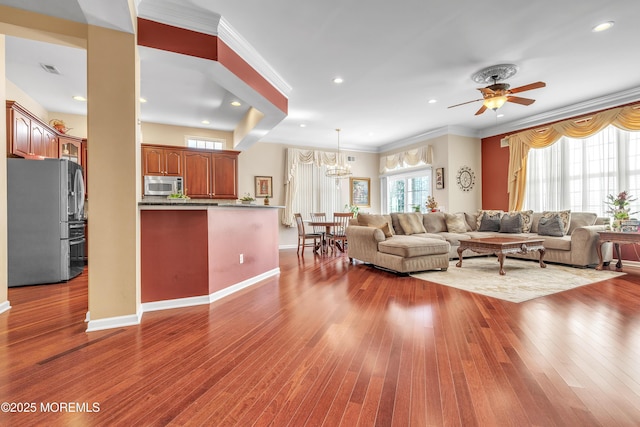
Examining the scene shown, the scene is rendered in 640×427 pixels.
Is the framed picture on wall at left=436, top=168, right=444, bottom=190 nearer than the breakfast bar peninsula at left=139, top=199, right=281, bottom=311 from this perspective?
No

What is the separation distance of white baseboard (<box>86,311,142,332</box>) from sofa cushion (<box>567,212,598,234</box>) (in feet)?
21.7

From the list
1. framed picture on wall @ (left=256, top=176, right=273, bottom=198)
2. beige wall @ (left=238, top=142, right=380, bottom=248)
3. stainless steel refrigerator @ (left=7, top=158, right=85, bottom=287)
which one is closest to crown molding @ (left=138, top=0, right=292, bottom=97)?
stainless steel refrigerator @ (left=7, top=158, right=85, bottom=287)

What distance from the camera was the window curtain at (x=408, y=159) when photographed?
7617 millimetres

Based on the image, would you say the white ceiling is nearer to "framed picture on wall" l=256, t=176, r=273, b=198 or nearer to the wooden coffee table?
"framed picture on wall" l=256, t=176, r=273, b=198

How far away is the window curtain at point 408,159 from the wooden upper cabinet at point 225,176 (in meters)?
4.45

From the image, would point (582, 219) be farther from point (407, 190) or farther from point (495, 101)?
point (407, 190)

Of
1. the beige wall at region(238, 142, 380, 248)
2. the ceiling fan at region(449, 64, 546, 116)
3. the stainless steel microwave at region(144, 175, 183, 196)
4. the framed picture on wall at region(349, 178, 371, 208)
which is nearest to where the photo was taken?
the ceiling fan at region(449, 64, 546, 116)

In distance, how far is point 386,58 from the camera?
3.95 meters

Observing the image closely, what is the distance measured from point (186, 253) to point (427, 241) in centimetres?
334

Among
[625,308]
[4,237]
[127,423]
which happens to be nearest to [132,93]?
[4,237]

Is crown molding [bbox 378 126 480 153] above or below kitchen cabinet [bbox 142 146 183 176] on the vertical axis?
above

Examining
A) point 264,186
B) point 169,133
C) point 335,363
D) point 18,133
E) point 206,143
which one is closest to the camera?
point 335,363

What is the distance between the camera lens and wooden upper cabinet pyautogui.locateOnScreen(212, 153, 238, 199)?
661 centimetres

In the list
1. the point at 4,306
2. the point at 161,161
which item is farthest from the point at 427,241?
the point at 161,161
